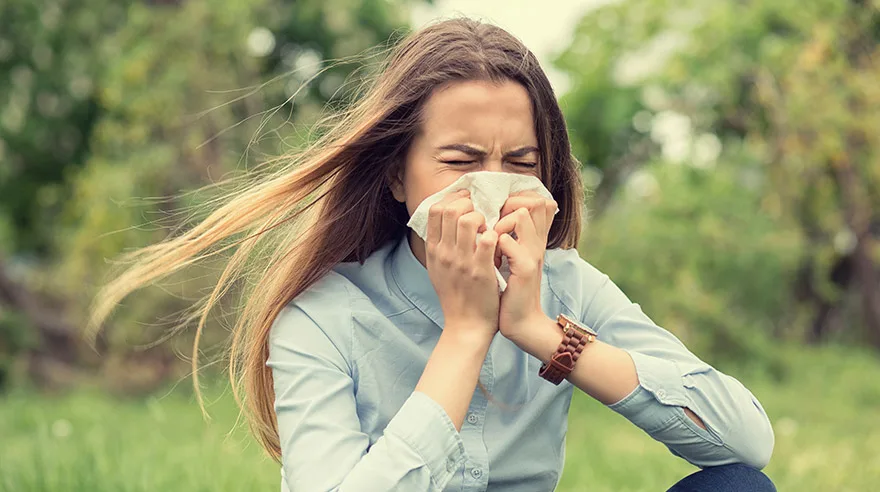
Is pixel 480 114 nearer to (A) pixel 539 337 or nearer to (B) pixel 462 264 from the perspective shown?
(B) pixel 462 264

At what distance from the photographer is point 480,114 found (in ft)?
6.69

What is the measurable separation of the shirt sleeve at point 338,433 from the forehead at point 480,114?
0.45m

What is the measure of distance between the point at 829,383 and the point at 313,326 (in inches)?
304

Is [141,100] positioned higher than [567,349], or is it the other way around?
[567,349]

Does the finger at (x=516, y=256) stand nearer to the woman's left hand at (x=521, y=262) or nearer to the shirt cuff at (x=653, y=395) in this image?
the woman's left hand at (x=521, y=262)

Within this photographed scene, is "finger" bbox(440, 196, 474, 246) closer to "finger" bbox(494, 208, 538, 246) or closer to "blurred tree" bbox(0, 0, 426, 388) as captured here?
"finger" bbox(494, 208, 538, 246)

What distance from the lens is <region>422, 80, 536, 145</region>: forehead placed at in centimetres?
203

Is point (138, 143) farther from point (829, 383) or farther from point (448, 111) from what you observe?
point (448, 111)

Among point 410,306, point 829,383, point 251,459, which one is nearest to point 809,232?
point 829,383

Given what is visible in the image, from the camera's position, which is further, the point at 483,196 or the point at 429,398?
the point at 483,196

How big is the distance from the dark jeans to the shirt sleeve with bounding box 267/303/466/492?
49cm

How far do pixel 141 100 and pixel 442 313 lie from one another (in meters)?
6.37

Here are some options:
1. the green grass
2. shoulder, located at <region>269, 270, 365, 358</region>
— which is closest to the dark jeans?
shoulder, located at <region>269, 270, 365, 358</region>

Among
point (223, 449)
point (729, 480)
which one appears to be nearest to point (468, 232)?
point (729, 480)
